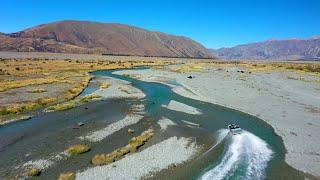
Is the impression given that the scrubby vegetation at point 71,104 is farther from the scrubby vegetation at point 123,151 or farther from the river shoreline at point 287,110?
the river shoreline at point 287,110

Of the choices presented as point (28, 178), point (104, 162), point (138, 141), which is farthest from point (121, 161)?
point (28, 178)

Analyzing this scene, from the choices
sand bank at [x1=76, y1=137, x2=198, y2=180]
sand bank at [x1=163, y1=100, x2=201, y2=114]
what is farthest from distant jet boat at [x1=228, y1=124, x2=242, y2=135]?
sand bank at [x1=163, y1=100, x2=201, y2=114]

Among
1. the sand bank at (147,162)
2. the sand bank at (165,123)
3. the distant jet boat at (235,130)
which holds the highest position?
the distant jet boat at (235,130)

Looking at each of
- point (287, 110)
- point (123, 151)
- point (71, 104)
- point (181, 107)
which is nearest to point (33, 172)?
point (123, 151)

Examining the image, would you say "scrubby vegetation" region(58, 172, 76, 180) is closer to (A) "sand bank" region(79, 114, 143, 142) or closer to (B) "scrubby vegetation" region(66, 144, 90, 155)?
(B) "scrubby vegetation" region(66, 144, 90, 155)

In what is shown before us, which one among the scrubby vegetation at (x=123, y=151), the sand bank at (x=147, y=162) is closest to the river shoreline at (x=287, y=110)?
the sand bank at (x=147, y=162)

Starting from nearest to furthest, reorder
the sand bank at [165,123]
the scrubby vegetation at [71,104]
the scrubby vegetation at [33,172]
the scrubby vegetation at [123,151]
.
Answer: the scrubby vegetation at [33,172] → the scrubby vegetation at [123,151] → the sand bank at [165,123] → the scrubby vegetation at [71,104]

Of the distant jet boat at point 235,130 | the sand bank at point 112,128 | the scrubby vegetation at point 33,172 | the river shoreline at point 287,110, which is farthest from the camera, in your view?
the distant jet boat at point 235,130
